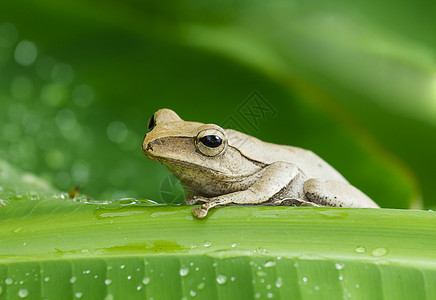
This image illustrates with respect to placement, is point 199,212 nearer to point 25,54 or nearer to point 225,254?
point 225,254

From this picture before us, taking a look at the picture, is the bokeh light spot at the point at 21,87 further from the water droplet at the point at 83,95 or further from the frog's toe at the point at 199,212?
the frog's toe at the point at 199,212

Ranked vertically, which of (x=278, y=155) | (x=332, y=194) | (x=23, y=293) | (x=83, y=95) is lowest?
(x=23, y=293)

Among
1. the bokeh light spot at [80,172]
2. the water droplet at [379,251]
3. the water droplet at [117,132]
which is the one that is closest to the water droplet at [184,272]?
the water droplet at [379,251]

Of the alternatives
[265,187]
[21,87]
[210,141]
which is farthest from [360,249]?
[21,87]

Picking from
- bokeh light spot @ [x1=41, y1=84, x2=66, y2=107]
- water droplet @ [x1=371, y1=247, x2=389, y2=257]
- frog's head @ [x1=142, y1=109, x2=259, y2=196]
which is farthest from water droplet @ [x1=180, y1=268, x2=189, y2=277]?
bokeh light spot @ [x1=41, y1=84, x2=66, y2=107]

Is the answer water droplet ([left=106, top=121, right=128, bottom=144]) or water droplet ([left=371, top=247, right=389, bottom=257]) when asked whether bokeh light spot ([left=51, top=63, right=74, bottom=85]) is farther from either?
water droplet ([left=371, top=247, right=389, bottom=257])

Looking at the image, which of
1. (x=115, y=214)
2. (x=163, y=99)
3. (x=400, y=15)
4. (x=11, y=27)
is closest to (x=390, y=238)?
(x=115, y=214)
